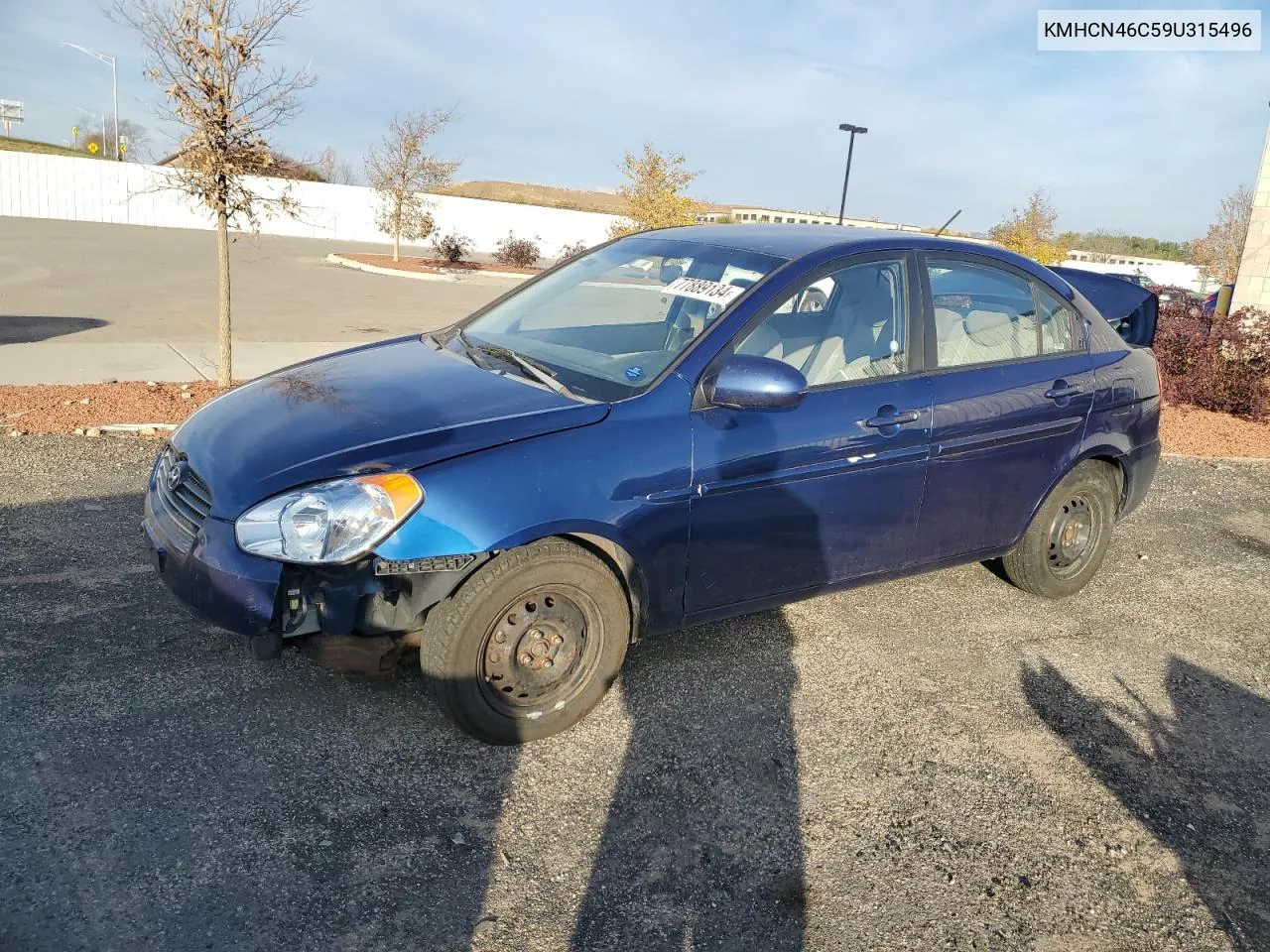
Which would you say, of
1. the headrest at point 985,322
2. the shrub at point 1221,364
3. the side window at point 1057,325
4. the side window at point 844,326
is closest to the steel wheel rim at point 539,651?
the side window at point 844,326

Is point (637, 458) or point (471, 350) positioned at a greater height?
point (471, 350)

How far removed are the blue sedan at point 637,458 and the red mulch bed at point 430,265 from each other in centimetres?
2500

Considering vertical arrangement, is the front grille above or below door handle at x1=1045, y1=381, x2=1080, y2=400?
below

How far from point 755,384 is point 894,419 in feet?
2.69

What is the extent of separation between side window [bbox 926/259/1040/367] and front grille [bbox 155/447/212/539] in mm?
2971

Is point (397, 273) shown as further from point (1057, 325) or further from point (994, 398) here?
point (994, 398)

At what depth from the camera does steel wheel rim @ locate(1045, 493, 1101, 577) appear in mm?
5012

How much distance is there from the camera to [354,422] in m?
3.42

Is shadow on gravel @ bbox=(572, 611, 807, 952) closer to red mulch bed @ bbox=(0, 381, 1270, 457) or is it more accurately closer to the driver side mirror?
the driver side mirror

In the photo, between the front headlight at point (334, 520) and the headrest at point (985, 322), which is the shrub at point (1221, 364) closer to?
the headrest at point (985, 322)

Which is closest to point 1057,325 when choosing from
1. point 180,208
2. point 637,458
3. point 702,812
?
point 637,458

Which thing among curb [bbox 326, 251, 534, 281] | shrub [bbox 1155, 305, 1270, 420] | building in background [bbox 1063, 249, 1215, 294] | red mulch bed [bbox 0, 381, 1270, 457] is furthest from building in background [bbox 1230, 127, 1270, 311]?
building in background [bbox 1063, 249, 1215, 294]

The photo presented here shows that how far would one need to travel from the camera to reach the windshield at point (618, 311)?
379 centimetres

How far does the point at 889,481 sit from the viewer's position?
4.07m
